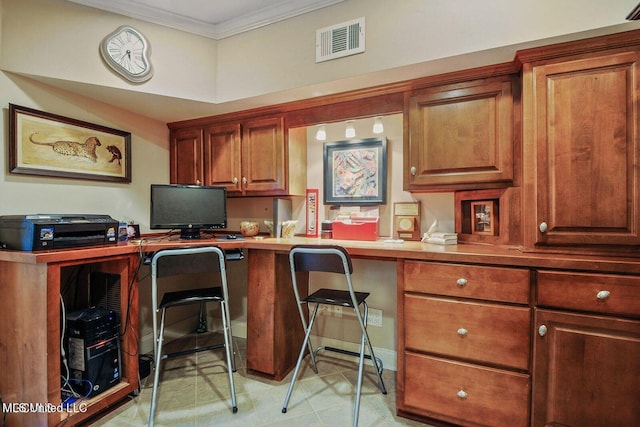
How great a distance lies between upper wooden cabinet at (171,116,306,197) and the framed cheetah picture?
49cm

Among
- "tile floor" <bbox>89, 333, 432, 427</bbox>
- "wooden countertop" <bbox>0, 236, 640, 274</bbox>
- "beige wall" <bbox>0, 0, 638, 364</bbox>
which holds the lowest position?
"tile floor" <bbox>89, 333, 432, 427</bbox>

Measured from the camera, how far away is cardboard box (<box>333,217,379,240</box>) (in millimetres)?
2156

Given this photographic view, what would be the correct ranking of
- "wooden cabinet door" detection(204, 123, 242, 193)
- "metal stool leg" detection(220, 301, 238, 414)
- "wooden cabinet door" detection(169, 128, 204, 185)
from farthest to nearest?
"wooden cabinet door" detection(169, 128, 204, 185) → "wooden cabinet door" detection(204, 123, 242, 193) → "metal stool leg" detection(220, 301, 238, 414)

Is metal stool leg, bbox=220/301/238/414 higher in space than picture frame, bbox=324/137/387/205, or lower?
lower

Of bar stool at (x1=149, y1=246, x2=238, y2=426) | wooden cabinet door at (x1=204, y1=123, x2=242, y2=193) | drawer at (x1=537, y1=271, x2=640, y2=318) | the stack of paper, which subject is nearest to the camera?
drawer at (x1=537, y1=271, x2=640, y2=318)

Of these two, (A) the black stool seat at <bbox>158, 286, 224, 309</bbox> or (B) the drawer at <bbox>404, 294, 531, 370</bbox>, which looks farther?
(A) the black stool seat at <bbox>158, 286, 224, 309</bbox>

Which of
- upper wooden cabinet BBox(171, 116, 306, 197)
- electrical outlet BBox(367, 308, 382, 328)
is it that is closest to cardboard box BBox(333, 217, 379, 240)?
upper wooden cabinet BBox(171, 116, 306, 197)

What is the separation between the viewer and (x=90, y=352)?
1.67 meters

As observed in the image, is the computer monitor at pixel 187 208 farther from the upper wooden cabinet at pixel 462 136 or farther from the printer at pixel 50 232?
the upper wooden cabinet at pixel 462 136

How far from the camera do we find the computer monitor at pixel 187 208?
2156 mm

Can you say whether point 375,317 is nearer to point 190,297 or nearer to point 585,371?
point 585,371

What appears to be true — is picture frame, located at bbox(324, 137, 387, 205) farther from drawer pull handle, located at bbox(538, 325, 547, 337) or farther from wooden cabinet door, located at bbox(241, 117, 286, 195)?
drawer pull handle, located at bbox(538, 325, 547, 337)

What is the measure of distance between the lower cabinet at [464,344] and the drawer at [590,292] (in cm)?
9

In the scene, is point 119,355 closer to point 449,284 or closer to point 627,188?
point 449,284
